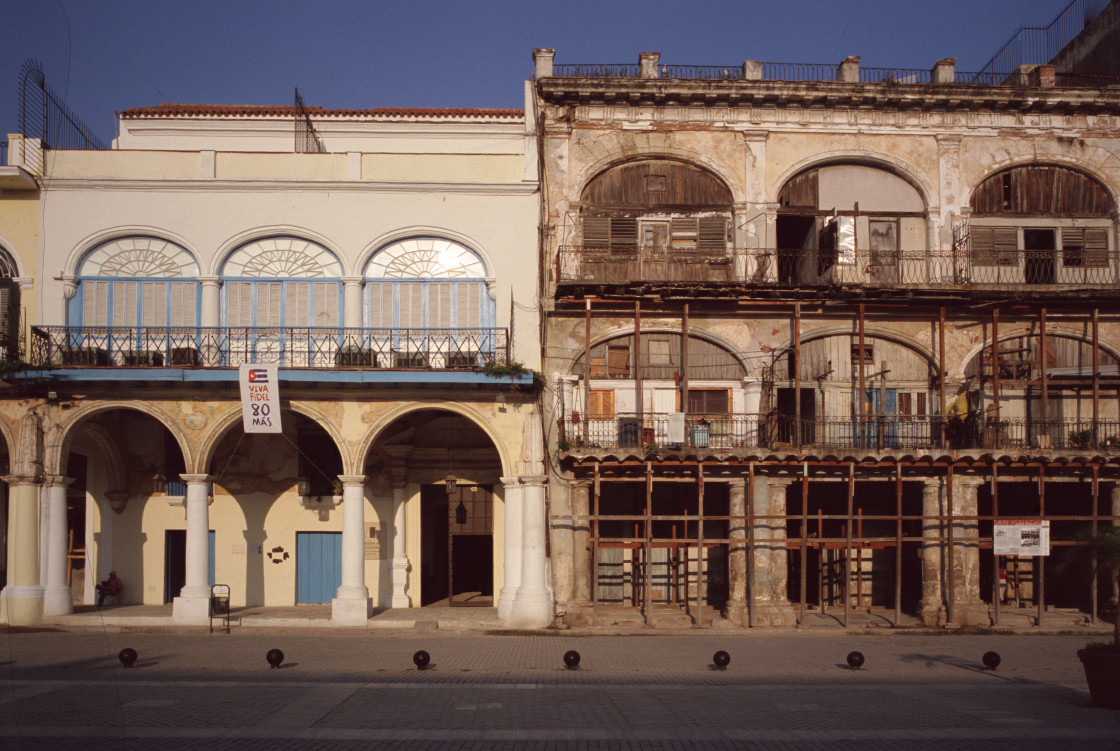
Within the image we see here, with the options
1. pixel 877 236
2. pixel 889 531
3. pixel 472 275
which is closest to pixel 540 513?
pixel 472 275

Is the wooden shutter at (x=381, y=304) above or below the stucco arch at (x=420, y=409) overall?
above

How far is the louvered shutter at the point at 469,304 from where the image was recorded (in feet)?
77.6

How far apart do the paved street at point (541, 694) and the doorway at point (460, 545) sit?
15.9 feet

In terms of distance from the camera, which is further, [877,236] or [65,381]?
[877,236]

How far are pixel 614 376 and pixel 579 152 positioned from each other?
5282mm

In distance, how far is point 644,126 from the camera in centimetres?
2423

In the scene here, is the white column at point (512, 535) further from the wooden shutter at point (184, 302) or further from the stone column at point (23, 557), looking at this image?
the stone column at point (23, 557)

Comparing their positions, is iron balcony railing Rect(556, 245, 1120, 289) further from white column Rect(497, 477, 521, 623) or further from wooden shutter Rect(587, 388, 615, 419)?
white column Rect(497, 477, 521, 623)

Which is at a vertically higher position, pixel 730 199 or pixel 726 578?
pixel 730 199

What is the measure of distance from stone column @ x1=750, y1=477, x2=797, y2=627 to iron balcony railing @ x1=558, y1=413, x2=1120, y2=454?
3.28ft

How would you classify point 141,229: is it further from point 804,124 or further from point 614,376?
point 804,124

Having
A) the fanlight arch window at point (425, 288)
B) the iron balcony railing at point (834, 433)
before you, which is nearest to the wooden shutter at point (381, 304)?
the fanlight arch window at point (425, 288)

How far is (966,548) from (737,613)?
5.39 metres

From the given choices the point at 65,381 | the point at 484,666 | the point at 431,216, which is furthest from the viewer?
the point at 431,216
